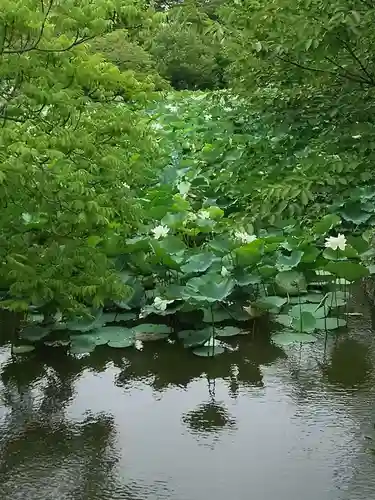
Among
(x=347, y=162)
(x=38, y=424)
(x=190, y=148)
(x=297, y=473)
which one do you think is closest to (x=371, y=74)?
(x=347, y=162)

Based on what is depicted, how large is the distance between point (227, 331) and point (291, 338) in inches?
17.5

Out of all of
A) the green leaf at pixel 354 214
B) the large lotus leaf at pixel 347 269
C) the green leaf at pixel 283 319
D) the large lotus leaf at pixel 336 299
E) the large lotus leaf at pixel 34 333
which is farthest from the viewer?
the green leaf at pixel 354 214

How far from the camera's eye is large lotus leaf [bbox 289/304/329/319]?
193 inches

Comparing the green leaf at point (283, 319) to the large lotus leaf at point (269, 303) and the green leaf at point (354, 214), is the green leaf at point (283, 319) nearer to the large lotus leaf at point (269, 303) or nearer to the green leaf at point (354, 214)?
the large lotus leaf at point (269, 303)

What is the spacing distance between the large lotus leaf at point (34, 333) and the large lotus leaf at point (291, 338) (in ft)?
5.08

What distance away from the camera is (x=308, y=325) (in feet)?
15.5

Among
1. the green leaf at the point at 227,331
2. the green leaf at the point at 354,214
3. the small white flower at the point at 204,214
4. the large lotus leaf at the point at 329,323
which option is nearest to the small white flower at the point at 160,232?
the small white flower at the point at 204,214

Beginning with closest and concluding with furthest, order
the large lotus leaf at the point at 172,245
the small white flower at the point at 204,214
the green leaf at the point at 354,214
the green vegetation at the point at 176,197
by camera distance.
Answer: the green vegetation at the point at 176,197
the large lotus leaf at the point at 172,245
the small white flower at the point at 204,214
the green leaf at the point at 354,214

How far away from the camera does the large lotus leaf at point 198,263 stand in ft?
16.6

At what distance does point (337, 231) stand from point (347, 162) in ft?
12.8

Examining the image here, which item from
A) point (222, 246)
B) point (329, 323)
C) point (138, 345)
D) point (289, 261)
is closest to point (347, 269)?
point (329, 323)

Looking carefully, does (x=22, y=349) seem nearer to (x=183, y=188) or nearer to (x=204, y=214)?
(x=204, y=214)

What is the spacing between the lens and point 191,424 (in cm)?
361

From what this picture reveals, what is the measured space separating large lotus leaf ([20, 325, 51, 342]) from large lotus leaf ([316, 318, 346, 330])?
188cm
